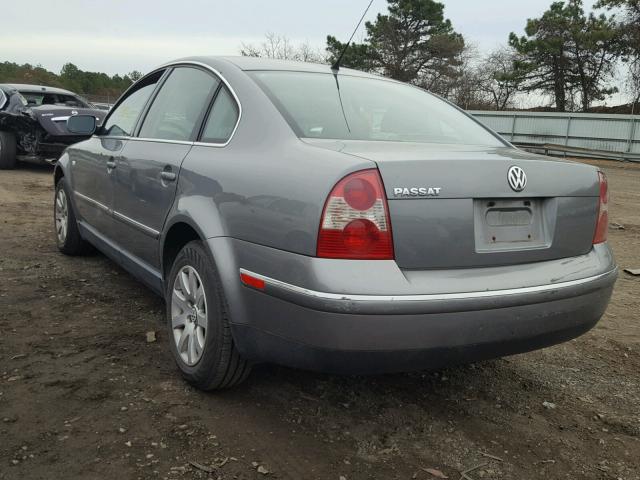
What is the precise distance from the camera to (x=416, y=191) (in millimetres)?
2166

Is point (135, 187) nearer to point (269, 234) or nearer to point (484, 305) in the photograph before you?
point (269, 234)

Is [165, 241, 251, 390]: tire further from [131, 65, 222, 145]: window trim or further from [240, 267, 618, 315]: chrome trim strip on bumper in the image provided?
[131, 65, 222, 145]: window trim

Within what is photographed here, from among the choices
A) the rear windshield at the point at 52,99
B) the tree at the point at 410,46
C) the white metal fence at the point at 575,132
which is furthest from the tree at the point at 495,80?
the rear windshield at the point at 52,99

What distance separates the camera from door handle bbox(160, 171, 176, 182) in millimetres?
2988

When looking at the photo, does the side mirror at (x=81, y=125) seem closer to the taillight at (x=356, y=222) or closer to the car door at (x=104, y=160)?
the car door at (x=104, y=160)

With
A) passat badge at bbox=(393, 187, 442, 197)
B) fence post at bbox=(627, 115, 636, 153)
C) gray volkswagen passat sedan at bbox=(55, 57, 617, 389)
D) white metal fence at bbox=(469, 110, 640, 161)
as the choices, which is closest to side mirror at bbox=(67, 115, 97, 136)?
gray volkswagen passat sedan at bbox=(55, 57, 617, 389)

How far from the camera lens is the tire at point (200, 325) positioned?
101 inches

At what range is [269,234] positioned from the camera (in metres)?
2.28

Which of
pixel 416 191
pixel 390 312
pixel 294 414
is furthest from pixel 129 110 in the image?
pixel 390 312

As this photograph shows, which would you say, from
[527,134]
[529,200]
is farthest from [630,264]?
[527,134]

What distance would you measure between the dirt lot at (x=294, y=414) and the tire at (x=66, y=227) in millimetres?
1165

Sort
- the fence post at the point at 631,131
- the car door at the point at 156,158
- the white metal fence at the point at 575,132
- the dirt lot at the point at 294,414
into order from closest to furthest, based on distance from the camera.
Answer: the dirt lot at the point at 294,414 < the car door at the point at 156,158 < the fence post at the point at 631,131 < the white metal fence at the point at 575,132

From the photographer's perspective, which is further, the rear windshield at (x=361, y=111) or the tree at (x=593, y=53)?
the tree at (x=593, y=53)

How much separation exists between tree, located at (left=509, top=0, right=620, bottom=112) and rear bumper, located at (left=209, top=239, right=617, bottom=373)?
112 ft
